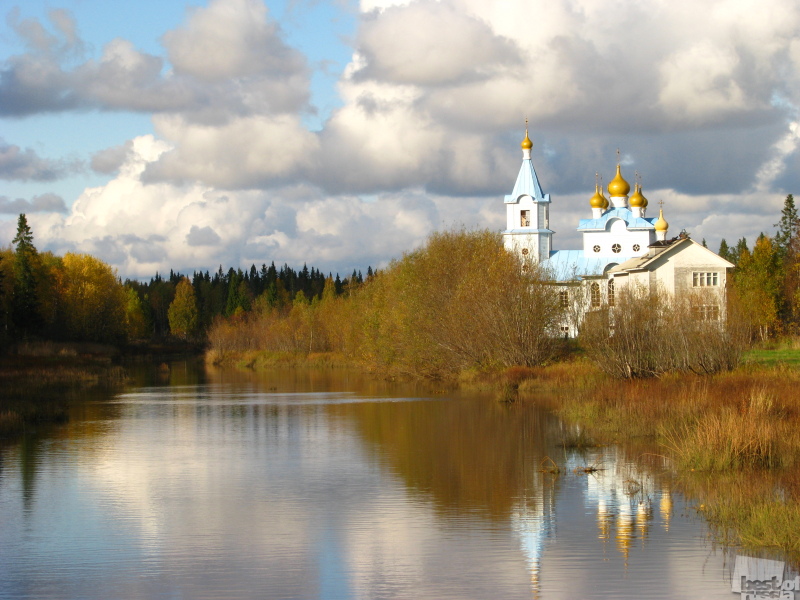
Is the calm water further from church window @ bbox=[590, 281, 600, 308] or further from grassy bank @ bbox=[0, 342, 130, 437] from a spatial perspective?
church window @ bbox=[590, 281, 600, 308]

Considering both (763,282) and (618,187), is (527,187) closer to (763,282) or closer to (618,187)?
(618,187)

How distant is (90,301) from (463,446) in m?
A: 68.2

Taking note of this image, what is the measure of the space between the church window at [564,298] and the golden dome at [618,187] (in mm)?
40424

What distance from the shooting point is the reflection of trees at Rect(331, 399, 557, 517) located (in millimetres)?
18750

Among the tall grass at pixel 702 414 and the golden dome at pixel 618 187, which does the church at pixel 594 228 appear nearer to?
the golden dome at pixel 618 187

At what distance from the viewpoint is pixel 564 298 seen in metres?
49.1

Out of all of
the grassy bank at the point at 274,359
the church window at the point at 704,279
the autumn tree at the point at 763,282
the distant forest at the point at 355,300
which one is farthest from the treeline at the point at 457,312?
the autumn tree at the point at 763,282

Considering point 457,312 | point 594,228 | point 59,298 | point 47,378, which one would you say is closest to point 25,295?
point 59,298

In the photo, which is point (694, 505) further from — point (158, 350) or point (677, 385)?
point (158, 350)

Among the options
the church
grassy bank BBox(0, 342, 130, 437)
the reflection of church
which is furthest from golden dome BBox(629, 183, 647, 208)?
the reflection of church

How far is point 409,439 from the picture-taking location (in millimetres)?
27188

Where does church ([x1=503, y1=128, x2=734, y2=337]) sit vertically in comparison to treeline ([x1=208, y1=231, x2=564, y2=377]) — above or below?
above

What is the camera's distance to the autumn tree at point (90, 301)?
279 feet

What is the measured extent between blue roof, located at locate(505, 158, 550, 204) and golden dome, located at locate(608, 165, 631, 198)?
742 centimetres
